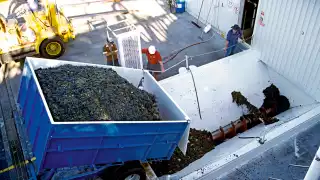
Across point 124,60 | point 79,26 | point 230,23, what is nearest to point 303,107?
point 230,23

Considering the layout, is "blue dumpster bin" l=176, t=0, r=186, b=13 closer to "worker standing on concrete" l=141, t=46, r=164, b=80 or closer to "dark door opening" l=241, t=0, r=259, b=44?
"dark door opening" l=241, t=0, r=259, b=44

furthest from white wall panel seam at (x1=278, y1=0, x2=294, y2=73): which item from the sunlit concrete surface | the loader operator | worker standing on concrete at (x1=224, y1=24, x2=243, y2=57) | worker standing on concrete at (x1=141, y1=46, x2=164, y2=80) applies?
the loader operator

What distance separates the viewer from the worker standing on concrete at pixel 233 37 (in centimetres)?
1048

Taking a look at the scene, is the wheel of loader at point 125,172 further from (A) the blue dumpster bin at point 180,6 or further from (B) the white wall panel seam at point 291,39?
(A) the blue dumpster bin at point 180,6

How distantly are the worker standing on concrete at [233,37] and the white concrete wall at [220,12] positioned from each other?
4.12 feet

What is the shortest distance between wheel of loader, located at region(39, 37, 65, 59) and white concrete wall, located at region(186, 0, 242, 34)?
581 cm

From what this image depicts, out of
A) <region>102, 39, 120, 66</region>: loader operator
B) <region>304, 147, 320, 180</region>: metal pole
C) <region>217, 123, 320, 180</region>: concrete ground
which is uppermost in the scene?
<region>304, 147, 320, 180</region>: metal pole

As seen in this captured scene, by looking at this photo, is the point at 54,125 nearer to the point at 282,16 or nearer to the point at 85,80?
the point at 85,80

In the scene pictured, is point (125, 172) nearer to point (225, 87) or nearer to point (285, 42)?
point (225, 87)

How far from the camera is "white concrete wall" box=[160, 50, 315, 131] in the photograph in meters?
9.49

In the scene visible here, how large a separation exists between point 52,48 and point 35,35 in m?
0.70

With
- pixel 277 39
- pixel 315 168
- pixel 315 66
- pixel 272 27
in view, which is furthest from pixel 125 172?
pixel 272 27

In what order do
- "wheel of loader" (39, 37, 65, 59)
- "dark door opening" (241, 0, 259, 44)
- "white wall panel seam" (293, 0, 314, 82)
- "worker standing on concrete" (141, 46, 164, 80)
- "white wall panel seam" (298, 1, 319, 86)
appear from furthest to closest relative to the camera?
1. "dark door opening" (241, 0, 259, 44)
2. "wheel of loader" (39, 37, 65, 59)
3. "worker standing on concrete" (141, 46, 164, 80)
4. "white wall panel seam" (293, 0, 314, 82)
5. "white wall panel seam" (298, 1, 319, 86)

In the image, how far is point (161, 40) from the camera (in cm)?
1255
